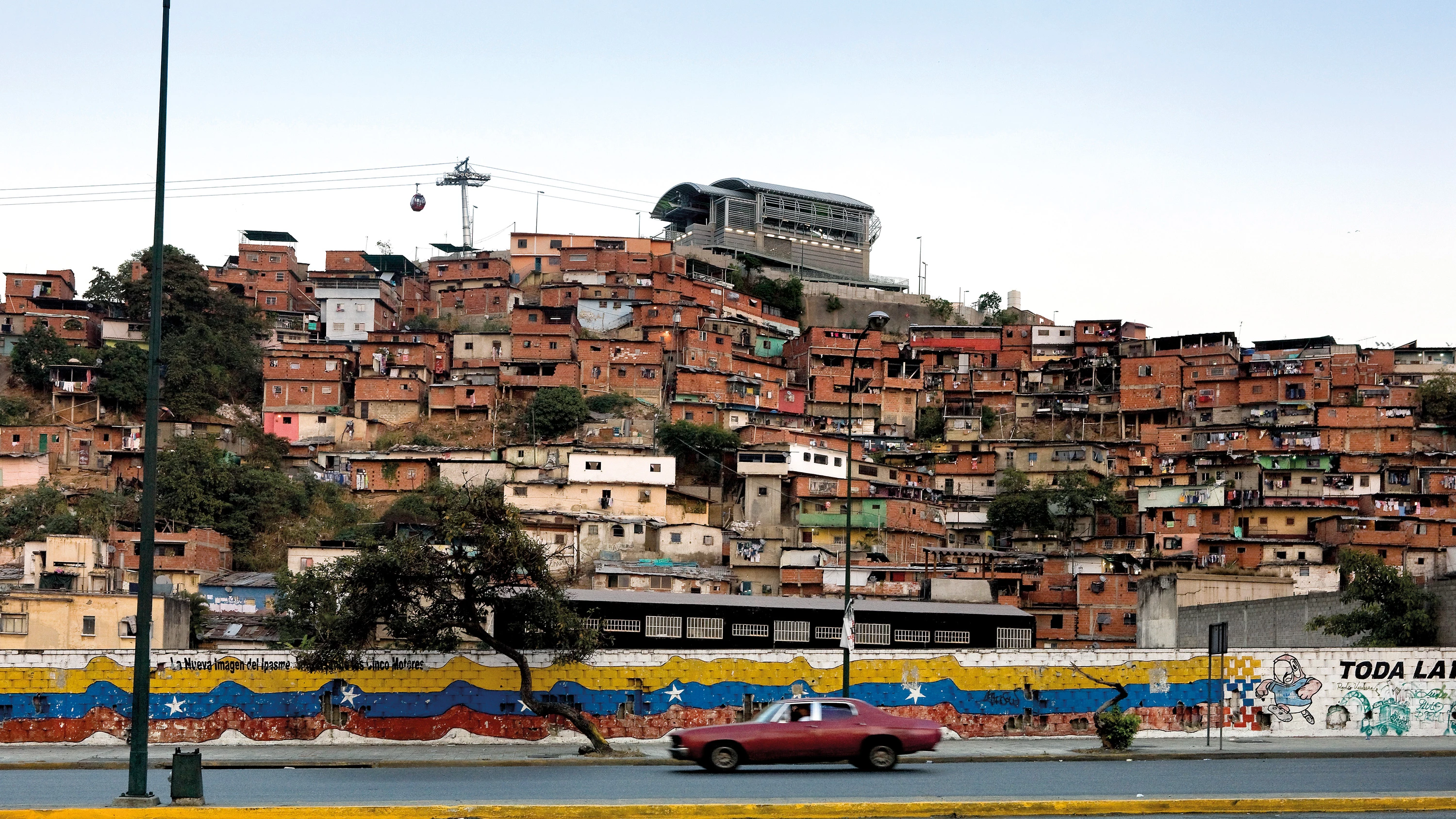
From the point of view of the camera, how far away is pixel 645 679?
35469 millimetres

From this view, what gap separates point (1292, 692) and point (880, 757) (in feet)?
47.9

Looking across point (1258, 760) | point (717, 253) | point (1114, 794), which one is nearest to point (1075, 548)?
point (717, 253)

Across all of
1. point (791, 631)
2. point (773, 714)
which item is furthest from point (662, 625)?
point (773, 714)

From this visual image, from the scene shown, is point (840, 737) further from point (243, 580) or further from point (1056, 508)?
point (1056, 508)

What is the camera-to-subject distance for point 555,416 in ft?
288

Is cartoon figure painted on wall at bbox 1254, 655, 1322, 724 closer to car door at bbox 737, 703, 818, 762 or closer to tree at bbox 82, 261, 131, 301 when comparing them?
car door at bbox 737, 703, 818, 762

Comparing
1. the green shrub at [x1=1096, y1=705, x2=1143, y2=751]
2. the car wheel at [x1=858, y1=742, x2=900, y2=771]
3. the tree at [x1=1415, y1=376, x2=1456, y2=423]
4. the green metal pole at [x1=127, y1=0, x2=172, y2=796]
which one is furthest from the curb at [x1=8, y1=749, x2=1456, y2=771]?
the tree at [x1=1415, y1=376, x2=1456, y2=423]

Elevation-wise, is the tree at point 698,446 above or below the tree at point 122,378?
below

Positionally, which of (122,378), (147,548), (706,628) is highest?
(122,378)

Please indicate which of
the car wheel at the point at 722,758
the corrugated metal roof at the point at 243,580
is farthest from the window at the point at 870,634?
the corrugated metal roof at the point at 243,580

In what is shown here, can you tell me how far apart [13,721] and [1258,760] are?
2507 centimetres

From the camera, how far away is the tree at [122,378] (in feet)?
293

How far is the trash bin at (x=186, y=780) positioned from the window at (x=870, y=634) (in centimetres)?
3295

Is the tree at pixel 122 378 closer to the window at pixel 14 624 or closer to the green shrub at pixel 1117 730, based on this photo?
the window at pixel 14 624
